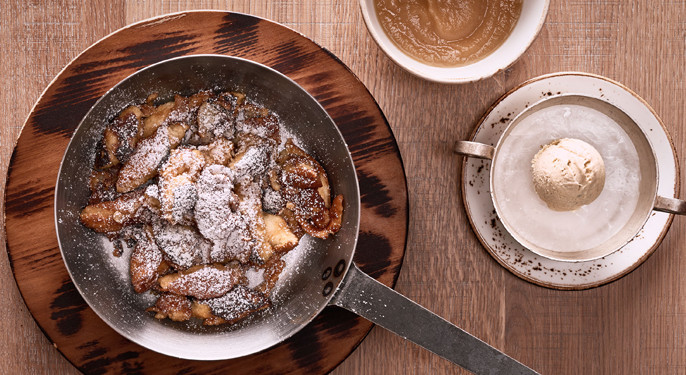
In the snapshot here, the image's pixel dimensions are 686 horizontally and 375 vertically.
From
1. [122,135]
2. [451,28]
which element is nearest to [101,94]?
[122,135]

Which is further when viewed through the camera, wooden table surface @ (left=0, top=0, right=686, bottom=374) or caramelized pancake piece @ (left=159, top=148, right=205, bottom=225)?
wooden table surface @ (left=0, top=0, right=686, bottom=374)

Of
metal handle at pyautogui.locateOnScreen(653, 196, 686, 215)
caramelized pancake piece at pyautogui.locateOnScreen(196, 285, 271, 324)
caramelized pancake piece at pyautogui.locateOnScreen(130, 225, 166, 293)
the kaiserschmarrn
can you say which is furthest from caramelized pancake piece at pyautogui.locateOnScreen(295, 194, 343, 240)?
metal handle at pyautogui.locateOnScreen(653, 196, 686, 215)

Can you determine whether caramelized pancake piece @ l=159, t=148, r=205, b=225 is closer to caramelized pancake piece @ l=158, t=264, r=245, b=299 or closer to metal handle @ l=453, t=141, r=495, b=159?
caramelized pancake piece @ l=158, t=264, r=245, b=299

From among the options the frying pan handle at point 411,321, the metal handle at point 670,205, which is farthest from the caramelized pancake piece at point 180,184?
the metal handle at point 670,205

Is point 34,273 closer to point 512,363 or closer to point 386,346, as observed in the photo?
point 386,346

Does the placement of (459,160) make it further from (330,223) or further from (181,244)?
(181,244)

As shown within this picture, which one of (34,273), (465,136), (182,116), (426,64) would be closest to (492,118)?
(465,136)
